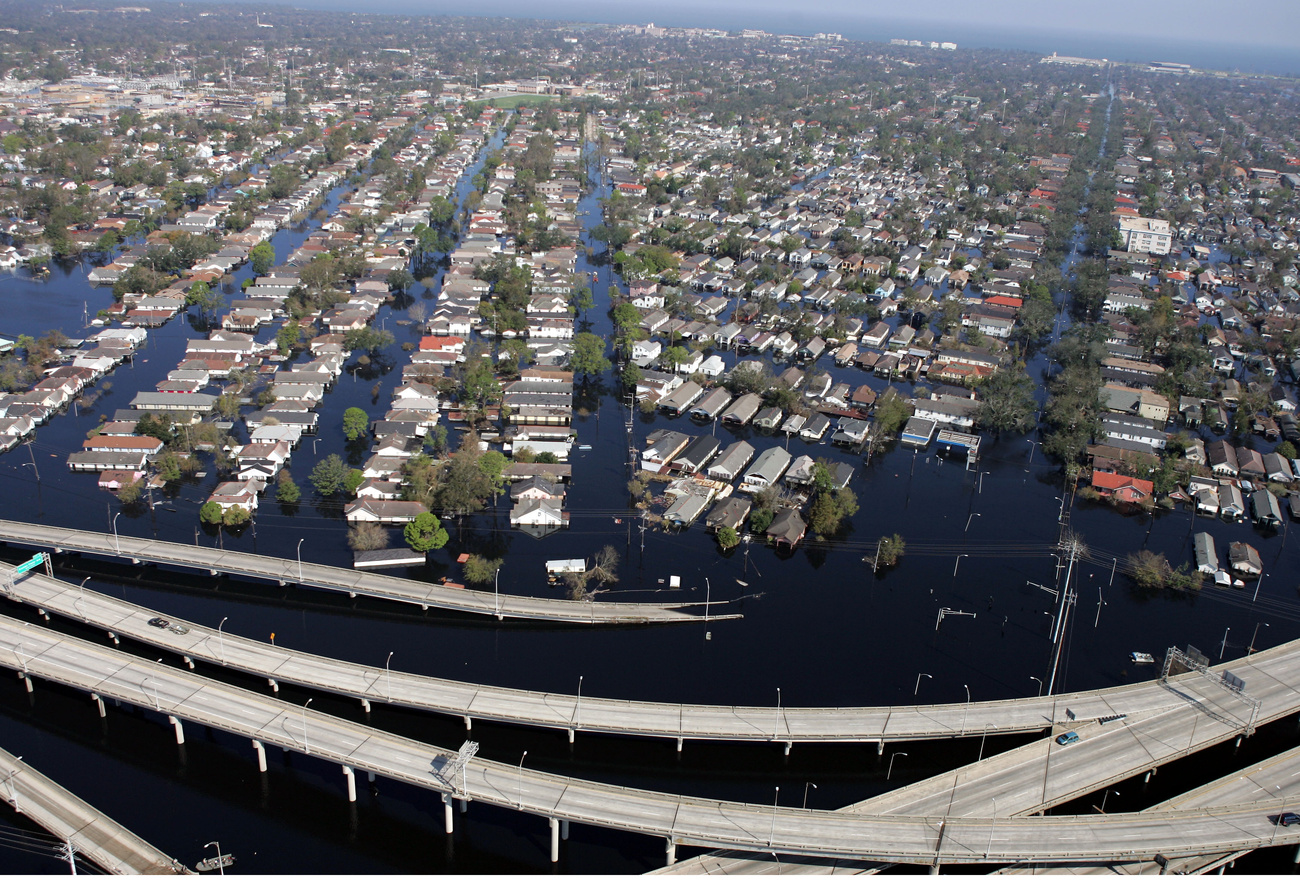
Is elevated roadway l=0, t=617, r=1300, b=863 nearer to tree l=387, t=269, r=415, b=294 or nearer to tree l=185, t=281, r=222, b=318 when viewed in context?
tree l=185, t=281, r=222, b=318

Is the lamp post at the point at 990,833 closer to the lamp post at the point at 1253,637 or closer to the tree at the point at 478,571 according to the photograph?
the lamp post at the point at 1253,637

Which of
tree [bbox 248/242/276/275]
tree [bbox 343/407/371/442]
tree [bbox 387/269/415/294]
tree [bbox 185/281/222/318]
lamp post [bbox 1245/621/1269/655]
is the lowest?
lamp post [bbox 1245/621/1269/655]

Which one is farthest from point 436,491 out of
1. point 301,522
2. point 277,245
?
point 277,245

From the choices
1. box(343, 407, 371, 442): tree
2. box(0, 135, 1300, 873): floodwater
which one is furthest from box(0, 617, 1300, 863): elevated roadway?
box(343, 407, 371, 442): tree

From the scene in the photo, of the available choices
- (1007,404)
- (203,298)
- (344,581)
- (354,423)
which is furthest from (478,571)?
(203,298)

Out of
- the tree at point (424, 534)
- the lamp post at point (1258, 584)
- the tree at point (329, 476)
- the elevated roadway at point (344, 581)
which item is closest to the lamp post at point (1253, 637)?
the lamp post at point (1258, 584)

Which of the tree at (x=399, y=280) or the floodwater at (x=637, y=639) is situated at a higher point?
the tree at (x=399, y=280)

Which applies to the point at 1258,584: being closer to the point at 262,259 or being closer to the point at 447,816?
the point at 447,816
